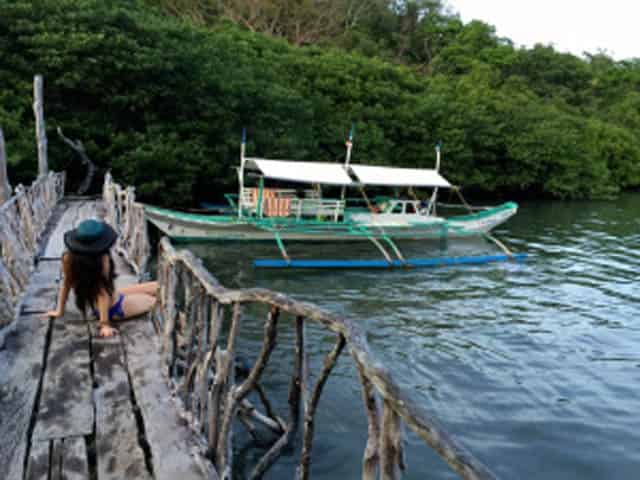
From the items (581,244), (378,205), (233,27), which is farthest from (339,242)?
(233,27)

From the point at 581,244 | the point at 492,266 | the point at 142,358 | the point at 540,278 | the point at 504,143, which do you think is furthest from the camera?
the point at 504,143

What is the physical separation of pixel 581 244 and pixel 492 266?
262 inches

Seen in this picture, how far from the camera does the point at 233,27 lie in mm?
27891

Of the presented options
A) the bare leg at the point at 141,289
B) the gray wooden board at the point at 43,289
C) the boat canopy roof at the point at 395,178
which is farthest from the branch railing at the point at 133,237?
the boat canopy roof at the point at 395,178

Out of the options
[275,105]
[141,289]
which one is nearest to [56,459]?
[141,289]

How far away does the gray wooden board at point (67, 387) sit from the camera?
295 centimetres

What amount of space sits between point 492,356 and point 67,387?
21.5 ft

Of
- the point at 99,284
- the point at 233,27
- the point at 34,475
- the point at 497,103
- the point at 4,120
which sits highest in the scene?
the point at 233,27

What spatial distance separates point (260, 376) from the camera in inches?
113

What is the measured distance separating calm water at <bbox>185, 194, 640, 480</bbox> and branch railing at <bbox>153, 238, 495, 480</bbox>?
80.2 inches

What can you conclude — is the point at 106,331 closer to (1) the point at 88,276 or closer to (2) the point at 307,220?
(1) the point at 88,276

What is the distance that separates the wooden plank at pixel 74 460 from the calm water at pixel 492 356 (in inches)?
94.2

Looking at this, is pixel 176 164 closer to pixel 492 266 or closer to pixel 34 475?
A: pixel 492 266

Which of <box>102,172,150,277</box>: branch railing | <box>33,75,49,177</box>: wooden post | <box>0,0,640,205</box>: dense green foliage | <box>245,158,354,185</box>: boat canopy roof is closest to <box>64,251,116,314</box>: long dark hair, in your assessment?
<box>102,172,150,277</box>: branch railing
